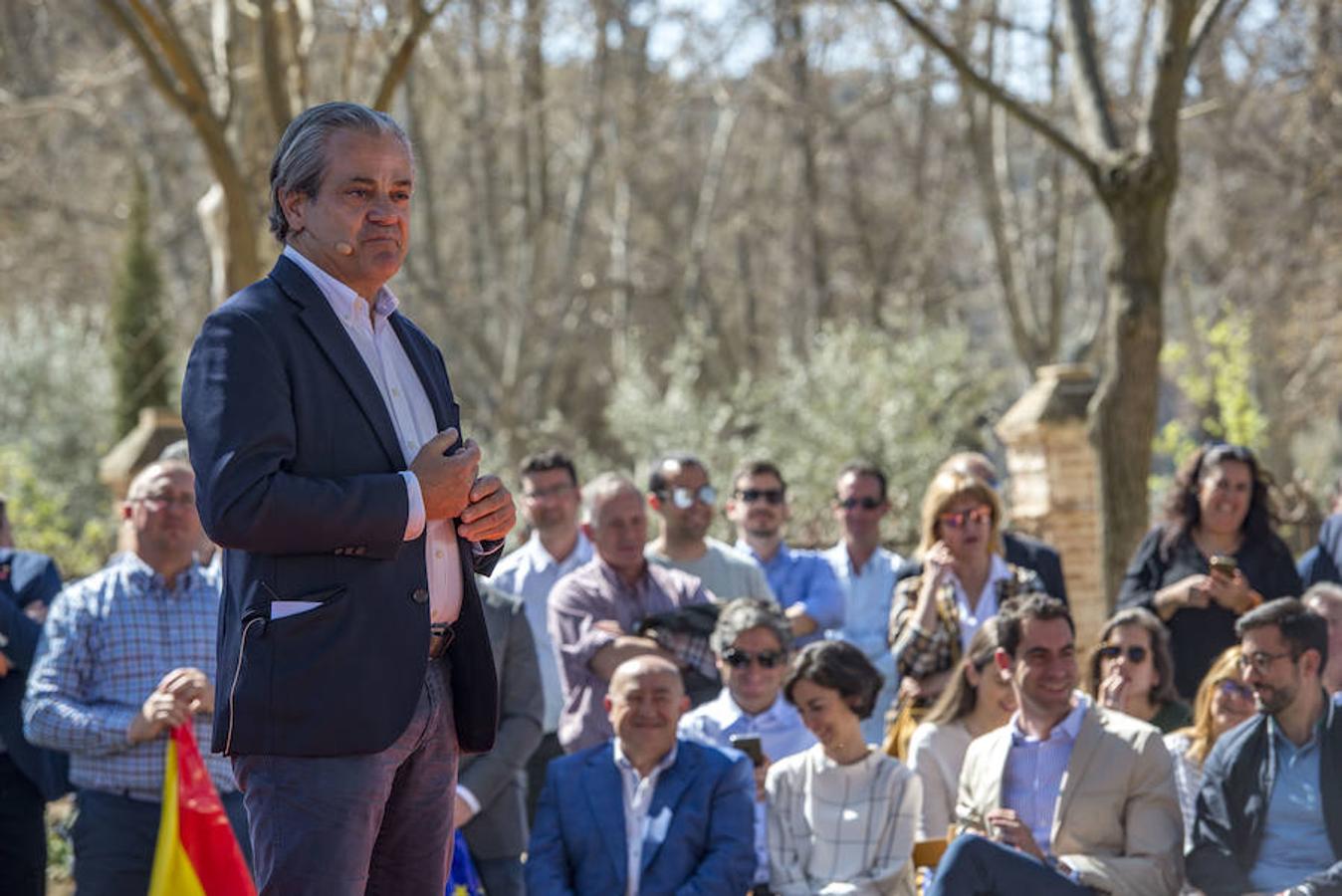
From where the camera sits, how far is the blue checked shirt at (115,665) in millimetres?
5734

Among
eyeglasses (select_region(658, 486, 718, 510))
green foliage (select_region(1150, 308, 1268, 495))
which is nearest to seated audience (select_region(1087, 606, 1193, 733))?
eyeglasses (select_region(658, 486, 718, 510))

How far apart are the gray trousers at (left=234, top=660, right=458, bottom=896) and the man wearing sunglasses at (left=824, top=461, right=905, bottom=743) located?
4770 mm

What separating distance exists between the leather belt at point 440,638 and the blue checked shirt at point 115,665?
2.99 meters

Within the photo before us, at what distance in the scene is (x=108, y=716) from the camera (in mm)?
5742

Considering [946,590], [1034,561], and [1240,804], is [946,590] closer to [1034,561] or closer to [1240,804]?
[1034,561]

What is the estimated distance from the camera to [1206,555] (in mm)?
7246

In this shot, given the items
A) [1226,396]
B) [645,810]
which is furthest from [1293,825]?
[1226,396]

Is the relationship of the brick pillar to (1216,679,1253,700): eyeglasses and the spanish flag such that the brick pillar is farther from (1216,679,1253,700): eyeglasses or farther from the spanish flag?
the spanish flag

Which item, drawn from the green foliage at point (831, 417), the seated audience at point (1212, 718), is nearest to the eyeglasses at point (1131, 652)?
the seated audience at point (1212, 718)

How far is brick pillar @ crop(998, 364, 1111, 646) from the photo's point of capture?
1235 centimetres

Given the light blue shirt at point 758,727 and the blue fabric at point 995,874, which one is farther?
the light blue shirt at point 758,727

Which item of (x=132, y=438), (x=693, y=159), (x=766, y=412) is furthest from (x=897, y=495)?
(x=693, y=159)

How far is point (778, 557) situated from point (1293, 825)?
110 inches

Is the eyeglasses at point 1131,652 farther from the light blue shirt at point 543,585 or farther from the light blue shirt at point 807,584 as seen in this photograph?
the light blue shirt at point 543,585
